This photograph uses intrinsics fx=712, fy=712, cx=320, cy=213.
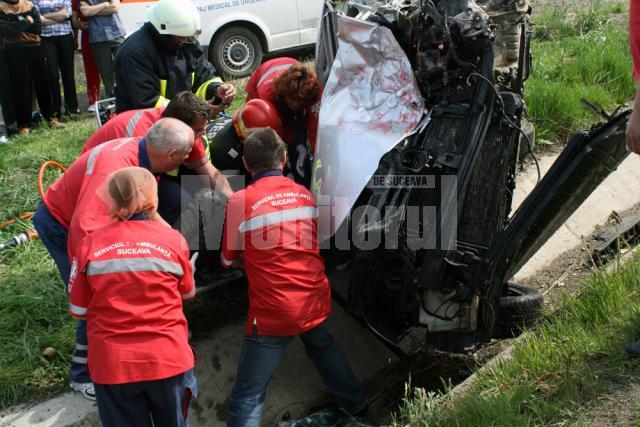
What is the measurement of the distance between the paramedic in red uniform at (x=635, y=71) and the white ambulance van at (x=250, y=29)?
Result: 6297mm

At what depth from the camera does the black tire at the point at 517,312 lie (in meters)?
4.27

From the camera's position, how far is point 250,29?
31.3ft

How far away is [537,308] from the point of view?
434cm

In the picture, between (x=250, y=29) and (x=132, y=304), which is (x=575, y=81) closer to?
(x=250, y=29)

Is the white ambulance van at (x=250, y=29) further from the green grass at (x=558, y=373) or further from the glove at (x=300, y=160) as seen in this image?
the green grass at (x=558, y=373)

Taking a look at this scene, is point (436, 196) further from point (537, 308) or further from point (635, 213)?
point (635, 213)

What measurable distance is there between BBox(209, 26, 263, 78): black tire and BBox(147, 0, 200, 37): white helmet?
436 cm

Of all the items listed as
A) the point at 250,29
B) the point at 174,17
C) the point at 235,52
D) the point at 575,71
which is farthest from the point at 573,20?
the point at 174,17

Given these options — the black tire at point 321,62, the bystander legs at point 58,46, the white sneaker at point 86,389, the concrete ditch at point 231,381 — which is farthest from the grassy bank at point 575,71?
the bystander legs at point 58,46

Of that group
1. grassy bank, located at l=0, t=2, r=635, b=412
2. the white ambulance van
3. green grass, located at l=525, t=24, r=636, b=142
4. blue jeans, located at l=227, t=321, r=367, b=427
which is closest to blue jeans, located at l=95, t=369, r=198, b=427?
blue jeans, located at l=227, t=321, r=367, b=427

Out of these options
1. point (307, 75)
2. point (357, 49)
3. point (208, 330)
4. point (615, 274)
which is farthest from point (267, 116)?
point (615, 274)

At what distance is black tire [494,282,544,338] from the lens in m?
4.27

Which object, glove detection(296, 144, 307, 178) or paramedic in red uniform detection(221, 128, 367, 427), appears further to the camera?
glove detection(296, 144, 307, 178)

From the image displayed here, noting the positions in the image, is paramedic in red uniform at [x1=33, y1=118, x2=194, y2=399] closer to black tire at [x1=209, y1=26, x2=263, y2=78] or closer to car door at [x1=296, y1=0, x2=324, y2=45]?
black tire at [x1=209, y1=26, x2=263, y2=78]
